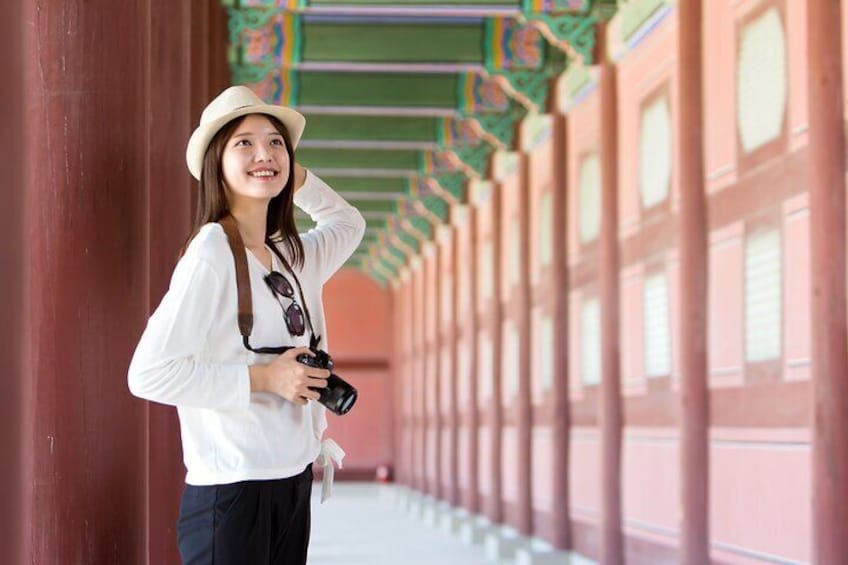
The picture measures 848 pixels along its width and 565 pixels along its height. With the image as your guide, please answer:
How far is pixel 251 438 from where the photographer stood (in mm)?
2834

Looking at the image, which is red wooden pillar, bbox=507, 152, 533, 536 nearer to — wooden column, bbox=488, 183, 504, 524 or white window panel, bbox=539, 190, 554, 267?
white window panel, bbox=539, 190, 554, 267

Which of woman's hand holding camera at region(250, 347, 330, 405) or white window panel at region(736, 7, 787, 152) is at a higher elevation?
white window panel at region(736, 7, 787, 152)

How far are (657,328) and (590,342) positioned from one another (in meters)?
2.02

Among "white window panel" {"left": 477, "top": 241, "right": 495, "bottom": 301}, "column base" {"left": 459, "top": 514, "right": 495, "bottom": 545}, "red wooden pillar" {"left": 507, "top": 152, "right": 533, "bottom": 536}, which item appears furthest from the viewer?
"white window panel" {"left": 477, "top": 241, "right": 495, "bottom": 301}

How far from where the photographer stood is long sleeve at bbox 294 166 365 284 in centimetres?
325

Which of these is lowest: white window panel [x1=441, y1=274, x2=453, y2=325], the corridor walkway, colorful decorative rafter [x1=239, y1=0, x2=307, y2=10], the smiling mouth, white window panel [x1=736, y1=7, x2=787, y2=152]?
the corridor walkway

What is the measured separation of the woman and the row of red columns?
133 inches

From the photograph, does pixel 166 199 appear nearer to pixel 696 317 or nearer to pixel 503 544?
pixel 696 317

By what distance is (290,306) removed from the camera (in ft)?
9.62

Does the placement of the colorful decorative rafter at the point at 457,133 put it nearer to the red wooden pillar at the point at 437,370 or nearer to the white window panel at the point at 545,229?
the white window panel at the point at 545,229

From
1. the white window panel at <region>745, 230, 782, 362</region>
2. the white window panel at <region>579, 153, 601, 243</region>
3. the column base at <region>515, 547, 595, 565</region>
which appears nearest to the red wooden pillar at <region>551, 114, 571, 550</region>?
the column base at <region>515, 547, 595, 565</region>

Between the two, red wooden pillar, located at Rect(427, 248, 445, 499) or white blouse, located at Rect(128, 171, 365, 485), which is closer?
white blouse, located at Rect(128, 171, 365, 485)

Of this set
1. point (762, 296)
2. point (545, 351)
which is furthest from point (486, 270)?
point (762, 296)

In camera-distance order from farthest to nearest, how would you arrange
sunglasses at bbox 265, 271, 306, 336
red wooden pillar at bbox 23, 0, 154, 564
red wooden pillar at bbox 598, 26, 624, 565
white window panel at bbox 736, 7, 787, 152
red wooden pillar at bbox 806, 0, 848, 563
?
red wooden pillar at bbox 598, 26, 624, 565 < white window panel at bbox 736, 7, 787, 152 < red wooden pillar at bbox 806, 0, 848, 563 < red wooden pillar at bbox 23, 0, 154, 564 < sunglasses at bbox 265, 271, 306, 336
